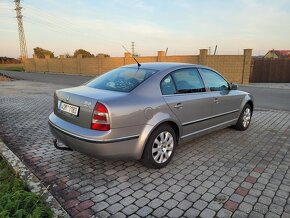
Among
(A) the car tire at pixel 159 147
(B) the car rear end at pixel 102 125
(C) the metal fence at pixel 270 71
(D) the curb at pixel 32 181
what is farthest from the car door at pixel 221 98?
(C) the metal fence at pixel 270 71

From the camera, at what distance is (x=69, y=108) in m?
3.61

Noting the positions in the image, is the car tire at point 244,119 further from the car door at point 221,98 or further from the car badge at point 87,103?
the car badge at point 87,103

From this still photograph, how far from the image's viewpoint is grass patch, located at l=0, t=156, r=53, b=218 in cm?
256

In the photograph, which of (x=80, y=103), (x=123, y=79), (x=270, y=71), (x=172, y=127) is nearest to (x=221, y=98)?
(x=172, y=127)

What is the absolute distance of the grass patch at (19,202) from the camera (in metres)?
2.56

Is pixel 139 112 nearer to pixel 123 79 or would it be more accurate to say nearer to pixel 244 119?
pixel 123 79

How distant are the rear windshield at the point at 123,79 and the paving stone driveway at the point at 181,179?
1224 mm

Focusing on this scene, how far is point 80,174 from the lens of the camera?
3650 millimetres

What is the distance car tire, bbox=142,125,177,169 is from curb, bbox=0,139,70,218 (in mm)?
1347

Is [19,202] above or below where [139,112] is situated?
below

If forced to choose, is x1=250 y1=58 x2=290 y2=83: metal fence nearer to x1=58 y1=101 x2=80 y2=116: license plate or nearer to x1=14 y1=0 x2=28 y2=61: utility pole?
x1=58 y1=101 x2=80 y2=116: license plate

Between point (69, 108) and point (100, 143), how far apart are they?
2.64ft

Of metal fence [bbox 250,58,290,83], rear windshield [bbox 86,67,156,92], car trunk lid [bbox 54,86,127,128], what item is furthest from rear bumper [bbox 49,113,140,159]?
metal fence [bbox 250,58,290,83]

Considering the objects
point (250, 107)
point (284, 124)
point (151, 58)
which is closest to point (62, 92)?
point (250, 107)
